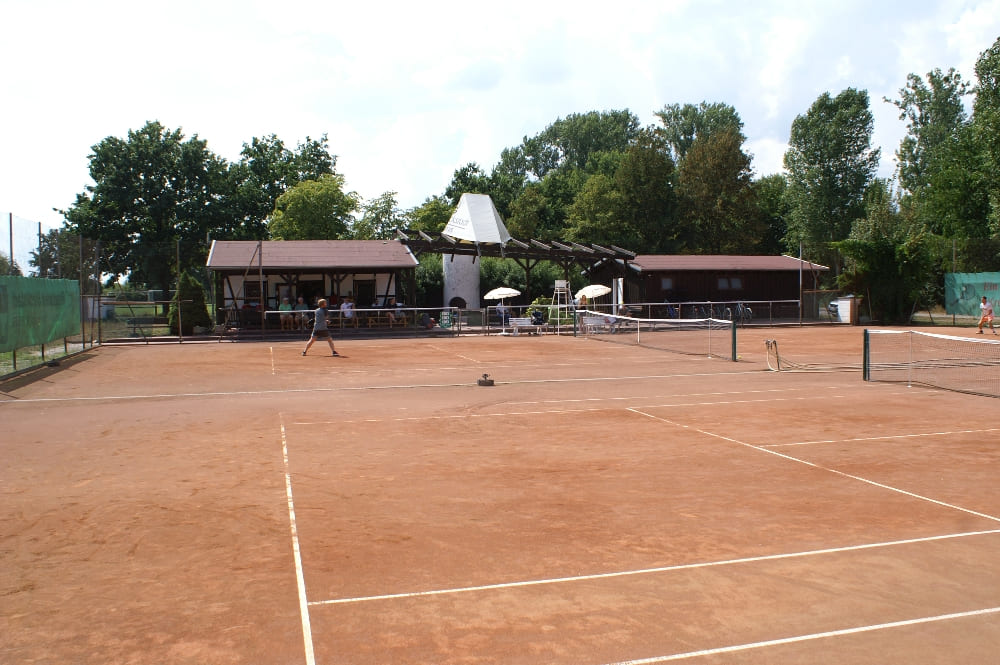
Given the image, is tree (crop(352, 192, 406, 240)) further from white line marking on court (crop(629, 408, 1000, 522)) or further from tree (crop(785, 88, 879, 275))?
white line marking on court (crop(629, 408, 1000, 522))

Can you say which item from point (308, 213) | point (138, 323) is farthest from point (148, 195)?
point (138, 323)

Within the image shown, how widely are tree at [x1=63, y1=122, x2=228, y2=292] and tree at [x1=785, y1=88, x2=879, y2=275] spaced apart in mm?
47666

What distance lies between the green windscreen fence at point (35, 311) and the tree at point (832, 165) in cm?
5884

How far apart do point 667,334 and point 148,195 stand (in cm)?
4215

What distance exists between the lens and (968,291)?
4766 cm

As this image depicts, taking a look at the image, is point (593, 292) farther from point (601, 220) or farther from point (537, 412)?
point (537, 412)

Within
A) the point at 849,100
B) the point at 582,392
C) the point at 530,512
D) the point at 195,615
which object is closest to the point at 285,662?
the point at 195,615

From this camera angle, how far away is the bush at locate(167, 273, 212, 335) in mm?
34875

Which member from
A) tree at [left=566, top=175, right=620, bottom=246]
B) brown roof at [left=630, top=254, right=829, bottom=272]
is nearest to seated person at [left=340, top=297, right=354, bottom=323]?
brown roof at [left=630, top=254, right=829, bottom=272]

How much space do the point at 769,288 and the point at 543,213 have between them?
2960 cm

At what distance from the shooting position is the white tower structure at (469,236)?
140 ft

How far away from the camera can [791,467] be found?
952cm

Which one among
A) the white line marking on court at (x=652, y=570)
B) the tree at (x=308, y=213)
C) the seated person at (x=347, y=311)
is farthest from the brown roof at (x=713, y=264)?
the white line marking on court at (x=652, y=570)

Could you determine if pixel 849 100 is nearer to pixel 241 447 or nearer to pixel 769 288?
pixel 769 288
